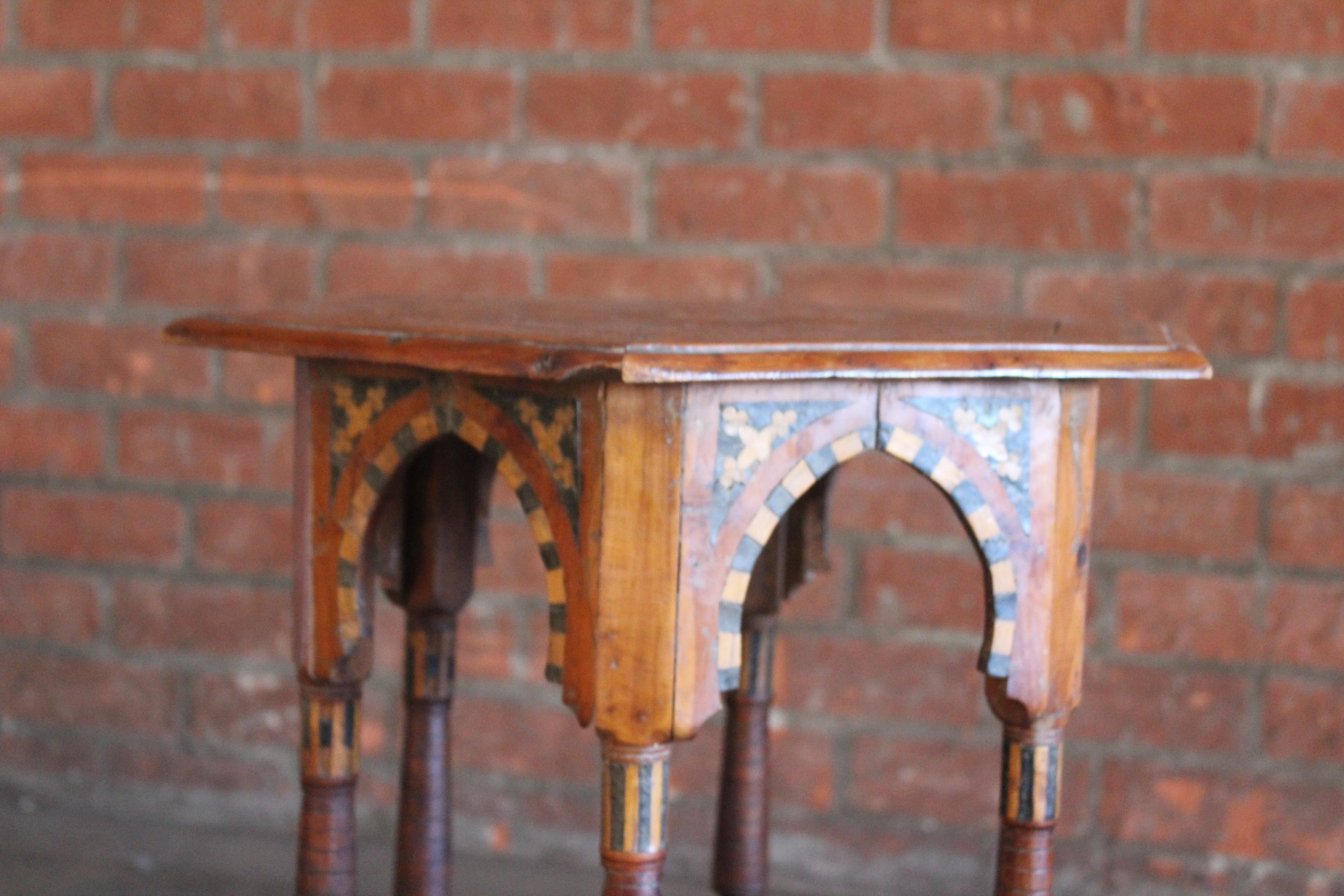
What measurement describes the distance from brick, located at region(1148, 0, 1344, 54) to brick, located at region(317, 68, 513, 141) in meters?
0.83

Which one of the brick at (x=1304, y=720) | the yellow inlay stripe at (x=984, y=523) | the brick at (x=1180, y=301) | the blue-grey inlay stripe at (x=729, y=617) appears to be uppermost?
the brick at (x=1180, y=301)

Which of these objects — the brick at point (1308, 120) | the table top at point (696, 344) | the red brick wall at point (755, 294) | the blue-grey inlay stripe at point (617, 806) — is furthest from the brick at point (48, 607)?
the brick at point (1308, 120)

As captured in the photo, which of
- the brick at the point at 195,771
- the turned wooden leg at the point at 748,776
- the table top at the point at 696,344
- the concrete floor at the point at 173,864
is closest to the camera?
the table top at the point at 696,344

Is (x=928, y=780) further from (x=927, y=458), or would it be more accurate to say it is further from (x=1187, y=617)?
(x=927, y=458)

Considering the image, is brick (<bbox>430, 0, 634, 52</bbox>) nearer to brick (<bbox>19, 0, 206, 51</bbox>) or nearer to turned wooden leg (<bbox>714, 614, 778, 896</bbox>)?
brick (<bbox>19, 0, 206, 51</bbox>)

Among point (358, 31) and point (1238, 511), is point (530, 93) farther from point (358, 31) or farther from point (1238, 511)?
point (1238, 511)

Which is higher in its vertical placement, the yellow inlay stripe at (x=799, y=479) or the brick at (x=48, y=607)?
the yellow inlay stripe at (x=799, y=479)

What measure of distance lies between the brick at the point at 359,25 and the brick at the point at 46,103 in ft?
1.15

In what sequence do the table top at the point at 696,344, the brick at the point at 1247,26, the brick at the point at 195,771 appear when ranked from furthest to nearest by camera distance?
1. the brick at the point at 195,771
2. the brick at the point at 1247,26
3. the table top at the point at 696,344

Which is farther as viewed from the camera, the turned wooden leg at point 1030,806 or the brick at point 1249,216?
the brick at point 1249,216

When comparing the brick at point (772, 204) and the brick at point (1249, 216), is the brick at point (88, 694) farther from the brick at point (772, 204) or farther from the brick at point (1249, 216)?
the brick at point (1249, 216)

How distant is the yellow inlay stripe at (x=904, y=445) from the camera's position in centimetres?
120

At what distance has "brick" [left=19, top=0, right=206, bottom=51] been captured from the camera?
2.21m

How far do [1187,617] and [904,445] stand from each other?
3.02ft
